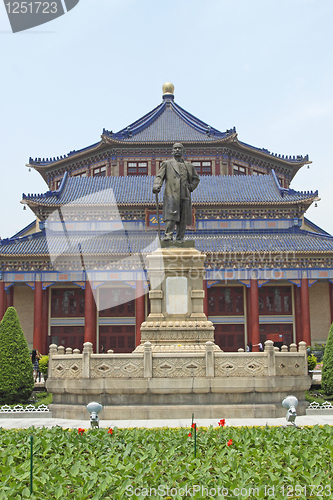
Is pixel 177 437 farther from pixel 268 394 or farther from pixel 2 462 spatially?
pixel 268 394

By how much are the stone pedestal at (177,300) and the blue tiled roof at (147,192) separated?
24.5m

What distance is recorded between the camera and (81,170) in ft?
168

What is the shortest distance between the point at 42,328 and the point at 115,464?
30537mm

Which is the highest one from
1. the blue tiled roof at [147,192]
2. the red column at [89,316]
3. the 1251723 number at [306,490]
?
the blue tiled roof at [147,192]

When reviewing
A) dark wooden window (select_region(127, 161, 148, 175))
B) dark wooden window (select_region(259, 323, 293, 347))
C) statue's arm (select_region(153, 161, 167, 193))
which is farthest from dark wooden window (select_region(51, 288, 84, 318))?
statue's arm (select_region(153, 161, 167, 193))

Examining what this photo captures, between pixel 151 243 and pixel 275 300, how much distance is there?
10589mm

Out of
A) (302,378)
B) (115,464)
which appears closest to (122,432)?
(115,464)

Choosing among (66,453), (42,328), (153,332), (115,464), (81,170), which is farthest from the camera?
(81,170)

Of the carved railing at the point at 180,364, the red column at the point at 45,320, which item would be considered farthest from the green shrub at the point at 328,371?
the red column at the point at 45,320

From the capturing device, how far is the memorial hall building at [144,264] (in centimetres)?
3625

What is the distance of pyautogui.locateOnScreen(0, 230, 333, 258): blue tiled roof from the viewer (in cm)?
3638

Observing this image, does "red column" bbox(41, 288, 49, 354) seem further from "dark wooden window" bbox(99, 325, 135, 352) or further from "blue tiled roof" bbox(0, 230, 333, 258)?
"dark wooden window" bbox(99, 325, 135, 352)

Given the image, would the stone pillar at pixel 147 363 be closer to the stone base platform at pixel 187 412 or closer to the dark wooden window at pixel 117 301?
the stone base platform at pixel 187 412

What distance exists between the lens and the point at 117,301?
126 ft
